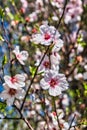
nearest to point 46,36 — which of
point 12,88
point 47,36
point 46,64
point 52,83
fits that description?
point 47,36

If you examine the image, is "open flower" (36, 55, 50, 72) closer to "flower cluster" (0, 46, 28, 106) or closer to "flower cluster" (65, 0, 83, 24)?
"flower cluster" (0, 46, 28, 106)

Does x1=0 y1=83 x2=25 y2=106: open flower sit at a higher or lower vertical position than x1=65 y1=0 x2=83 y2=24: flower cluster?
higher

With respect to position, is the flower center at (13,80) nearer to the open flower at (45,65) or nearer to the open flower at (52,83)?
the open flower at (52,83)

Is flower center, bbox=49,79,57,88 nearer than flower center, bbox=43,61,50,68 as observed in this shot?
Yes

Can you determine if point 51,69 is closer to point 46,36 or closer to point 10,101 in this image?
point 46,36

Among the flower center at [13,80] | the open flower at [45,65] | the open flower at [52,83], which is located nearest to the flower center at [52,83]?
the open flower at [52,83]

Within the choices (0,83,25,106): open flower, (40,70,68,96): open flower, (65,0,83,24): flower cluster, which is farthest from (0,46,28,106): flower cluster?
(65,0,83,24): flower cluster
